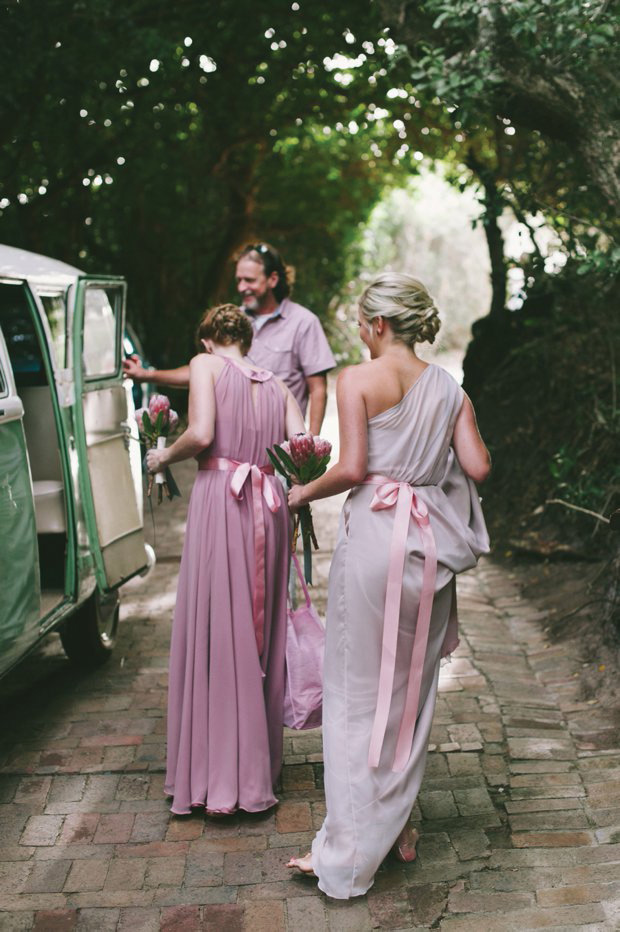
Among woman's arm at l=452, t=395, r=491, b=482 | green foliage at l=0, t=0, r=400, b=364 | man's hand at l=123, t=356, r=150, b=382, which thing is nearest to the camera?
woman's arm at l=452, t=395, r=491, b=482

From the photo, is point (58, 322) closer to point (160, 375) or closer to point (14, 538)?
point (160, 375)

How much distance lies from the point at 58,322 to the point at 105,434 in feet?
2.19

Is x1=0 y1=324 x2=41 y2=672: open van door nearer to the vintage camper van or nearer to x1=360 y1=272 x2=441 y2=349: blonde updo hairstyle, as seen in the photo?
the vintage camper van

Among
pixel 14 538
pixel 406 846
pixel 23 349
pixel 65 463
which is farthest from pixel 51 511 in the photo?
pixel 406 846

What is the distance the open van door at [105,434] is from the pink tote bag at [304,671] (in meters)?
1.43

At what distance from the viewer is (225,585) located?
4.29 metres

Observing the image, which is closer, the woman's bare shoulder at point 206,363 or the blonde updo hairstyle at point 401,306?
the blonde updo hairstyle at point 401,306

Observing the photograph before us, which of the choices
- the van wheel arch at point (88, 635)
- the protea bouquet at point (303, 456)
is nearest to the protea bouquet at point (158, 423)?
the protea bouquet at point (303, 456)

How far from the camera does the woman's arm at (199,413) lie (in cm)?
423

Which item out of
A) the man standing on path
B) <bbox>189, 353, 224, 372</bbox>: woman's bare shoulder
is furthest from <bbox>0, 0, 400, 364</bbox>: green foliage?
<bbox>189, 353, 224, 372</bbox>: woman's bare shoulder

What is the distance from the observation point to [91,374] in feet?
19.1

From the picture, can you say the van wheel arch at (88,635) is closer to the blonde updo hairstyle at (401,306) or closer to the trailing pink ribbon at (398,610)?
the trailing pink ribbon at (398,610)

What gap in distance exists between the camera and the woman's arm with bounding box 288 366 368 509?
3.56 meters

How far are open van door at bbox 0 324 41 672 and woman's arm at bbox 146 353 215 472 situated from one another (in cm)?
74
